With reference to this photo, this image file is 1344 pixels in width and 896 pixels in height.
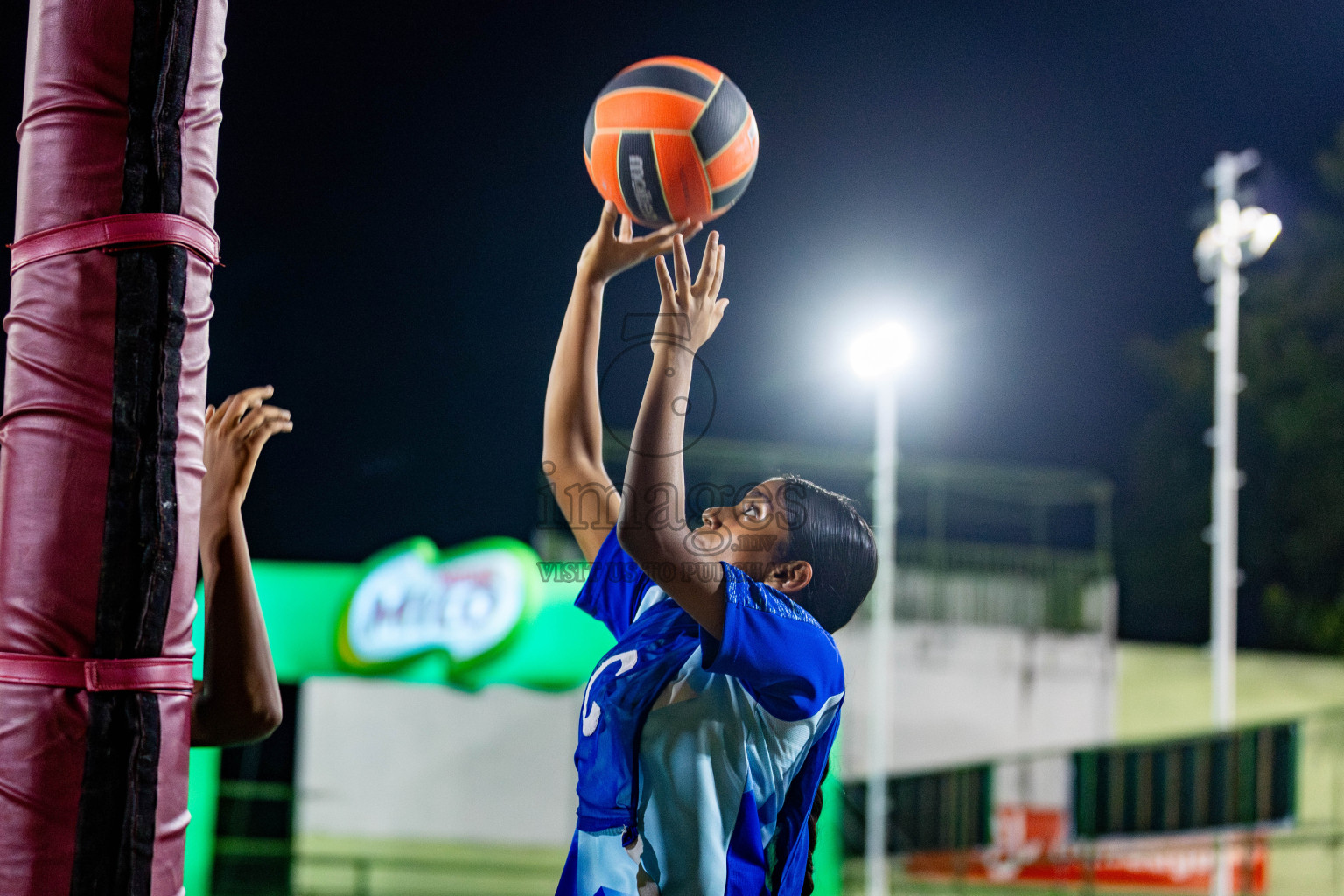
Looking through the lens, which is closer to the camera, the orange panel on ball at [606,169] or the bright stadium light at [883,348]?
the orange panel on ball at [606,169]

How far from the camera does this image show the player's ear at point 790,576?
8.61 ft

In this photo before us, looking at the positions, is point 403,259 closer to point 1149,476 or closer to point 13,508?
point 1149,476

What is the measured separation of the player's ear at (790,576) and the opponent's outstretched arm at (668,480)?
340 millimetres

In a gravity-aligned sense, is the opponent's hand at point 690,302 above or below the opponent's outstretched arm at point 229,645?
above

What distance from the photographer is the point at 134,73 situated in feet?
6.13

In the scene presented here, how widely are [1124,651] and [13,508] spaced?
615 inches

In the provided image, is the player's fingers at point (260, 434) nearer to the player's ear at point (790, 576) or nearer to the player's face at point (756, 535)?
the player's face at point (756, 535)

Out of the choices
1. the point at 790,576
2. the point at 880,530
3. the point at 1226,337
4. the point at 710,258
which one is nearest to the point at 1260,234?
the point at 1226,337

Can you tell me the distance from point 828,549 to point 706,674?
0.41 meters

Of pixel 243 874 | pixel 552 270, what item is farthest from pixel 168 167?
pixel 552 270

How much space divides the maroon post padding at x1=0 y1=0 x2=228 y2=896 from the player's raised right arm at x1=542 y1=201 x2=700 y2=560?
107 centimetres

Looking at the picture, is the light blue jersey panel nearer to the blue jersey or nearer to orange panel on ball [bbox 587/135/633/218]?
the blue jersey

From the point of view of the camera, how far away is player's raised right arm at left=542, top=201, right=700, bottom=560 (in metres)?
2.87

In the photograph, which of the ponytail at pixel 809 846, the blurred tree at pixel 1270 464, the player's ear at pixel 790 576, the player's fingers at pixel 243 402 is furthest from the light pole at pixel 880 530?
the player's fingers at pixel 243 402
